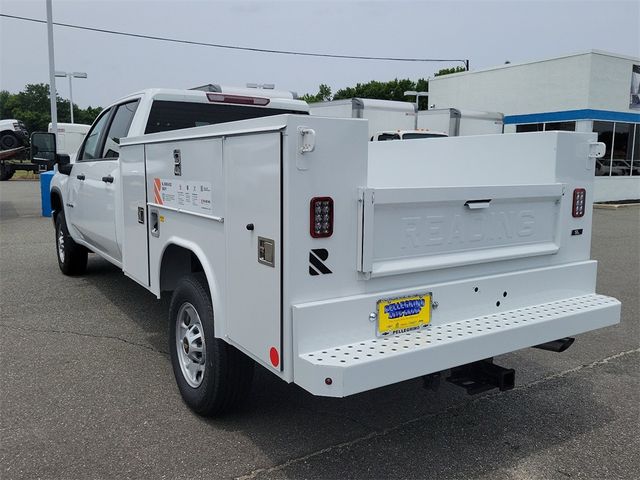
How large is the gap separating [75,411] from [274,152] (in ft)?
7.52

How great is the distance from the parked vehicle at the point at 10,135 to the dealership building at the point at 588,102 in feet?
55.6

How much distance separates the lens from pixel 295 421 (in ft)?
12.1

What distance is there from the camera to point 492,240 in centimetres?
336

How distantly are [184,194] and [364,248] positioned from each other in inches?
53.9

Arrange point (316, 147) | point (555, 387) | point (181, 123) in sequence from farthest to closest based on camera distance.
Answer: point (181, 123) < point (555, 387) < point (316, 147)

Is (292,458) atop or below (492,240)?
below

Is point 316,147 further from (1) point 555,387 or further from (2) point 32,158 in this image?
(2) point 32,158

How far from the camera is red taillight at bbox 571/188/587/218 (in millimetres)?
3682

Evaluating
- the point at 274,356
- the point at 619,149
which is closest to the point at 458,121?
the point at 619,149

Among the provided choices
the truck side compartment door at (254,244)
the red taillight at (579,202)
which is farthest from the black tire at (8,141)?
the red taillight at (579,202)

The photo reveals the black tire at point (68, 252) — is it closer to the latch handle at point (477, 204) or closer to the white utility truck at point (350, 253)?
the white utility truck at point (350, 253)

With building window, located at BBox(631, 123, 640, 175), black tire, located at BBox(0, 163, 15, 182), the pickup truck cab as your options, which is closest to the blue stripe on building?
building window, located at BBox(631, 123, 640, 175)

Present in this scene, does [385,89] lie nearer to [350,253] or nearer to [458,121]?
[458,121]

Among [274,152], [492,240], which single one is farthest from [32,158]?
[492,240]
